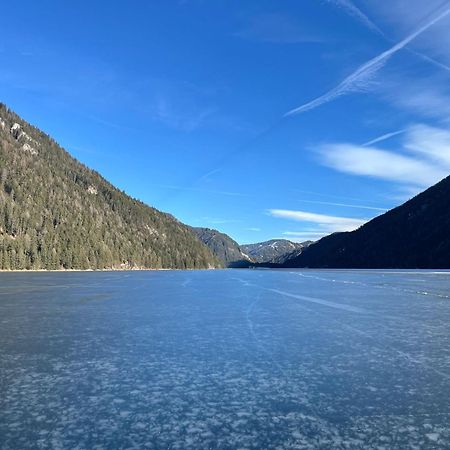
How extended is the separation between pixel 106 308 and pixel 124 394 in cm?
2314

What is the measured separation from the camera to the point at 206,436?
917 centimetres

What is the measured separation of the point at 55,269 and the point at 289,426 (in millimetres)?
201515

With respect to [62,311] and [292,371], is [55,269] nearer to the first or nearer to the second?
[62,311]

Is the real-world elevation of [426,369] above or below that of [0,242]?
below

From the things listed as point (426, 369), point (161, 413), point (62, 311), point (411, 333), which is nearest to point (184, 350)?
point (161, 413)

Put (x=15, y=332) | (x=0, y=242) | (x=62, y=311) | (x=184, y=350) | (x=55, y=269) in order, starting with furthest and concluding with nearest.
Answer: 1. (x=55, y=269)
2. (x=0, y=242)
3. (x=62, y=311)
4. (x=15, y=332)
5. (x=184, y=350)

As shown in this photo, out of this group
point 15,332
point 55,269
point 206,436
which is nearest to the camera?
point 206,436

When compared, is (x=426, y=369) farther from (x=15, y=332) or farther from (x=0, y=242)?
(x=0, y=242)

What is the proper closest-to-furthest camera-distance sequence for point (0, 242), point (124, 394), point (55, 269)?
point (124, 394) < point (0, 242) < point (55, 269)

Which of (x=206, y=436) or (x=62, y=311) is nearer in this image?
(x=206, y=436)

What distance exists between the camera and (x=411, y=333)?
2258 centimetres

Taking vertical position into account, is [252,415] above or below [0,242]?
below

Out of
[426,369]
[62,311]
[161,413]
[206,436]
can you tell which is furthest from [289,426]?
[62,311]

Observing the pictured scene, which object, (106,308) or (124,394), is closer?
(124,394)
